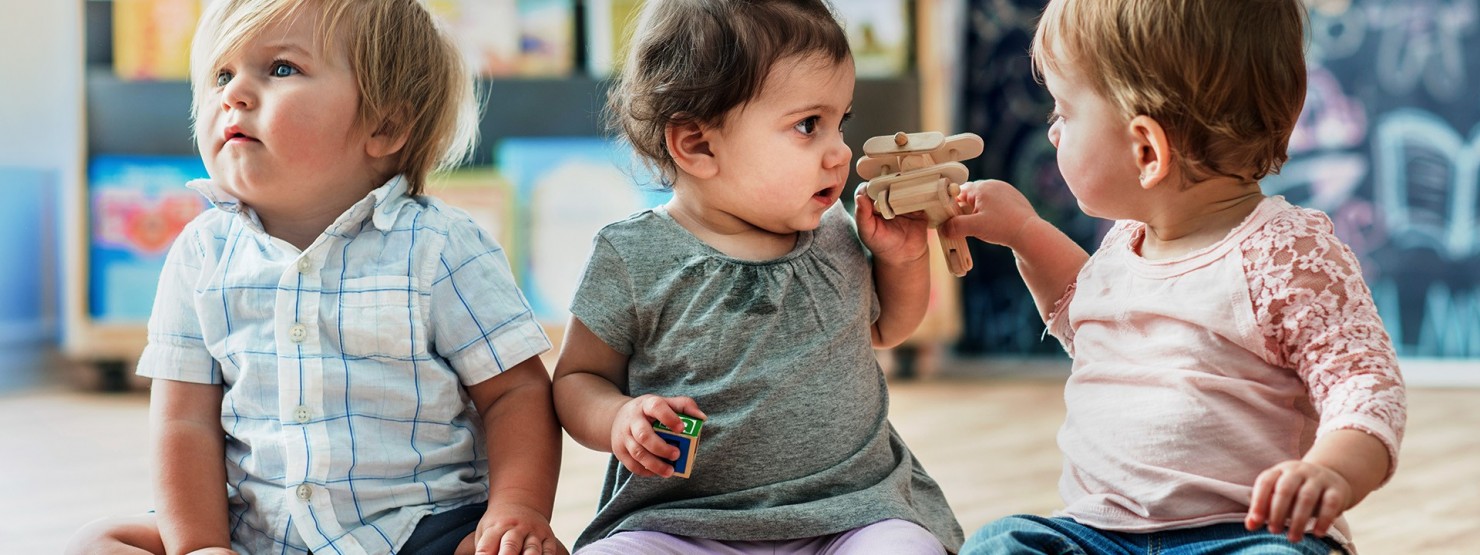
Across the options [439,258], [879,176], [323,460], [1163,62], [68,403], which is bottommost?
[68,403]

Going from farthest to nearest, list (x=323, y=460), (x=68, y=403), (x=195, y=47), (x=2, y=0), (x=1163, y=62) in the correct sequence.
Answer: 1. (x=2, y=0)
2. (x=68, y=403)
3. (x=195, y=47)
4. (x=323, y=460)
5. (x=1163, y=62)

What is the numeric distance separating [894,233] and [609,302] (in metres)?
0.22

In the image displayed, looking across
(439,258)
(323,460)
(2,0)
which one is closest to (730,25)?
(439,258)

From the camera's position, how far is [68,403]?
2447 mm

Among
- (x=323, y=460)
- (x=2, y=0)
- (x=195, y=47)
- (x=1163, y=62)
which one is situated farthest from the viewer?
(x=2, y=0)

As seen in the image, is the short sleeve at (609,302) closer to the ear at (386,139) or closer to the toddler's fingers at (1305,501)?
the ear at (386,139)

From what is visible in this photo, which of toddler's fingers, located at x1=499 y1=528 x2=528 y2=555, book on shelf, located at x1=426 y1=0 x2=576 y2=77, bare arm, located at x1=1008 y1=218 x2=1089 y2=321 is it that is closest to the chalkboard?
book on shelf, located at x1=426 y1=0 x2=576 y2=77

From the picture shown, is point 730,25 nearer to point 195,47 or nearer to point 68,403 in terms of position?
point 195,47

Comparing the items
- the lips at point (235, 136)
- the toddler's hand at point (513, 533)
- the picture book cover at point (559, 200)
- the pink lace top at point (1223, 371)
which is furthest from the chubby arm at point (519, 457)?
the picture book cover at point (559, 200)

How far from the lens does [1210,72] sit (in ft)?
2.82

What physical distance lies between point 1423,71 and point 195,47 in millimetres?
2217

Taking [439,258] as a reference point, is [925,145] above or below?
above

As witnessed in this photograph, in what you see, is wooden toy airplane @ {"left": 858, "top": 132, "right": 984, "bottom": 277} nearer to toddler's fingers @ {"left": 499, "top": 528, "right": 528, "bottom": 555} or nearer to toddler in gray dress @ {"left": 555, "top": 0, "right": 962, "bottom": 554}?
toddler in gray dress @ {"left": 555, "top": 0, "right": 962, "bottom": 554}

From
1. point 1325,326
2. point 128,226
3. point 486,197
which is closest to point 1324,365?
point 1325,326
